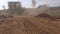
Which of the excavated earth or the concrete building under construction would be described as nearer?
the excavated earth

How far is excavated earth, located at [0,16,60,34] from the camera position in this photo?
0.59 m

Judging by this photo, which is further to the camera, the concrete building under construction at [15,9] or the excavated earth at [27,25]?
the concrete building under construction at [15,9]

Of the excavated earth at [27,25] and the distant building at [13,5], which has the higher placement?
the distant building at [13,5]

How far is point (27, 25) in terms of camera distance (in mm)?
656

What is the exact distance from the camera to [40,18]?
0.74 metres

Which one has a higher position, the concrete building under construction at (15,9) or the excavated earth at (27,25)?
the concrete building under construction at (15,9)

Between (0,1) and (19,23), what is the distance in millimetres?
Answer: 1330

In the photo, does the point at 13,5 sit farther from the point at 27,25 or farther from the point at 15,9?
the point at 27,25

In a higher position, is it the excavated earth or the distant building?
the distant building

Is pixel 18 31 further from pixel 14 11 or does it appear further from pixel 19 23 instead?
pixel 14 11

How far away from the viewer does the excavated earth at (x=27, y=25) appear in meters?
0.59

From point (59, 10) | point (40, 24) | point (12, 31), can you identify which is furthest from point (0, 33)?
point (59, 10)

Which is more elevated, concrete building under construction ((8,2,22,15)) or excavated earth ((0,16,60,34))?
concrete building under construction ((8,2,22,15))

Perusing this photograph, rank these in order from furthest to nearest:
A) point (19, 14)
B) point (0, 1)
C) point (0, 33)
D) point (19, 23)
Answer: point (0, 1), point (19, 14), point (19, 23), point (0, 33)
